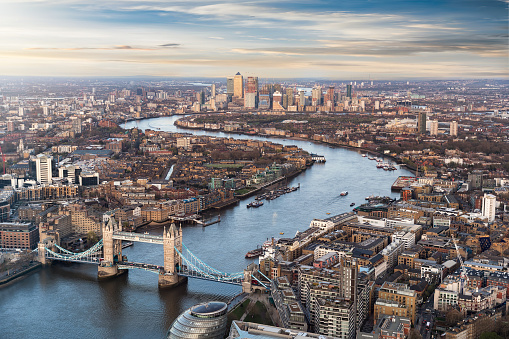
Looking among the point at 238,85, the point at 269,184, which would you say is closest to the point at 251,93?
the point at 238,85

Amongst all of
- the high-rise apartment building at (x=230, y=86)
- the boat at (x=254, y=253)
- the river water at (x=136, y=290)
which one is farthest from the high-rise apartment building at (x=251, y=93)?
the boat at (x=254, y=253)

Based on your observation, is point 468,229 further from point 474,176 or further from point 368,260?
point 474,176

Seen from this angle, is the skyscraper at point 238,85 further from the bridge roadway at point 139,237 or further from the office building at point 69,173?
the bridge roadway at point 139,237

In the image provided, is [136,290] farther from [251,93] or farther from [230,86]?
[230,86]

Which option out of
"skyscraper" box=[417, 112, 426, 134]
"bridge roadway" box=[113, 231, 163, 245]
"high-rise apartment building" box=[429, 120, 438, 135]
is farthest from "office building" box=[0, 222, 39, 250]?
"skyscraper" box=[417, 112, 426, 134]

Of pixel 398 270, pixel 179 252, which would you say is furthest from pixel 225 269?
pixel 398 270
